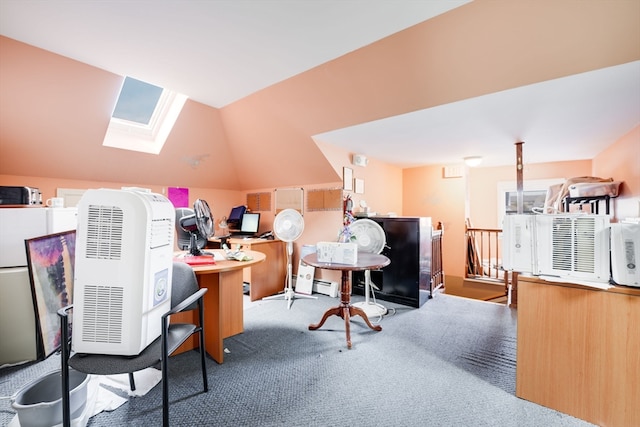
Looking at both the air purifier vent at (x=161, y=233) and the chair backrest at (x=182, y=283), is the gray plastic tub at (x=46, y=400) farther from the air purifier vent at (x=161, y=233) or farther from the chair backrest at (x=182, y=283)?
the air purifier vent at (x=161, y=233)

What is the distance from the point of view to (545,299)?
1726 millimetres

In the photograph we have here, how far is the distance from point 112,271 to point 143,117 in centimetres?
317

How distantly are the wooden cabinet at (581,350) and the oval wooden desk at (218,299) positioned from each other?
2030 millimetres

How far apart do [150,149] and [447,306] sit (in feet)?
15.5

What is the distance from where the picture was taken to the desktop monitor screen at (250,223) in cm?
465

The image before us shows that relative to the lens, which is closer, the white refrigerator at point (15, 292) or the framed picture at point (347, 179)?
the white refrigerator at point (15, 292)

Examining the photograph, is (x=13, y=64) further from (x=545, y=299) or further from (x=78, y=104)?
(x=545, y=299)

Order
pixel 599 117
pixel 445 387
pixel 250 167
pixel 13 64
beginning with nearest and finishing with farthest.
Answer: pixel 445 387 < pixel 13 64 < pixel 599 117 < pixel 250 167

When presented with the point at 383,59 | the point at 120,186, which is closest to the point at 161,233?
the point at 383,59

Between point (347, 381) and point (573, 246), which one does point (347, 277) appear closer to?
point (347, 381)

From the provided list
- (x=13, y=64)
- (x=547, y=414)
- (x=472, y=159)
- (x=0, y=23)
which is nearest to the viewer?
(x=547, y=414)

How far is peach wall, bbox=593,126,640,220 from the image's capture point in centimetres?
266

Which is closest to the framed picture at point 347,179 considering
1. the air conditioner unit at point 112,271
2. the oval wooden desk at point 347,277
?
the oval wooden desk at point 347,277

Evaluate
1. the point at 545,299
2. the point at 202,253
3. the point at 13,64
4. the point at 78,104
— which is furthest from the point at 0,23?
the point at 545,299
